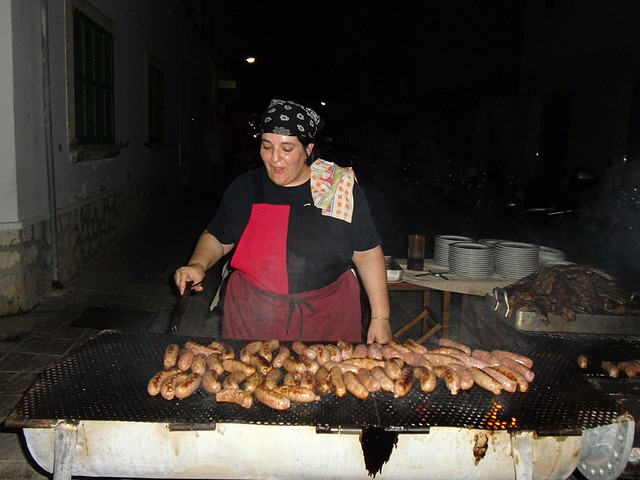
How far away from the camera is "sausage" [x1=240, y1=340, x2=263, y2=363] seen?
110 inches

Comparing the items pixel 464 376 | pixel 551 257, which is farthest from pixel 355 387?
pixel 551 257

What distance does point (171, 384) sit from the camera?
2434mm

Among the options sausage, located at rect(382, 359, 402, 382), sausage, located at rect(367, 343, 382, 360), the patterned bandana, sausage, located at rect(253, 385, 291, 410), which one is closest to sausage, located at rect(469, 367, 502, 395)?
sausage, located at rect(382, 359, 402, 382)

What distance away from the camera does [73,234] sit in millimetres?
7129

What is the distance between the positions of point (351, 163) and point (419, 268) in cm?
2006

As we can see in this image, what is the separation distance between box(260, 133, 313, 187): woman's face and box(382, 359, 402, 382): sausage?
1261mm

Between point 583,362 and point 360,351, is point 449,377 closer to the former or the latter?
point 360,351

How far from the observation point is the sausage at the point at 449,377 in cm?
256

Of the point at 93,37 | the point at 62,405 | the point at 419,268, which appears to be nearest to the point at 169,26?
the point at 93,37

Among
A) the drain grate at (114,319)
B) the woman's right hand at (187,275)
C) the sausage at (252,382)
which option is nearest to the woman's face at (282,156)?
the woman's right hand at (187,275)

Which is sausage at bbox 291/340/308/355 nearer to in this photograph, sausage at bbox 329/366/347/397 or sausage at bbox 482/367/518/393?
sausage at bbox 329/366/347/397

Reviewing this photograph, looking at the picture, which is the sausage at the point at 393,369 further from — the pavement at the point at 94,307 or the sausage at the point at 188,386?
the pavement at the point at 94,307

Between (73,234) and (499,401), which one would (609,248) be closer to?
(499,401)

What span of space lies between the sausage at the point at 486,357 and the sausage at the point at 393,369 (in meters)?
0.48
